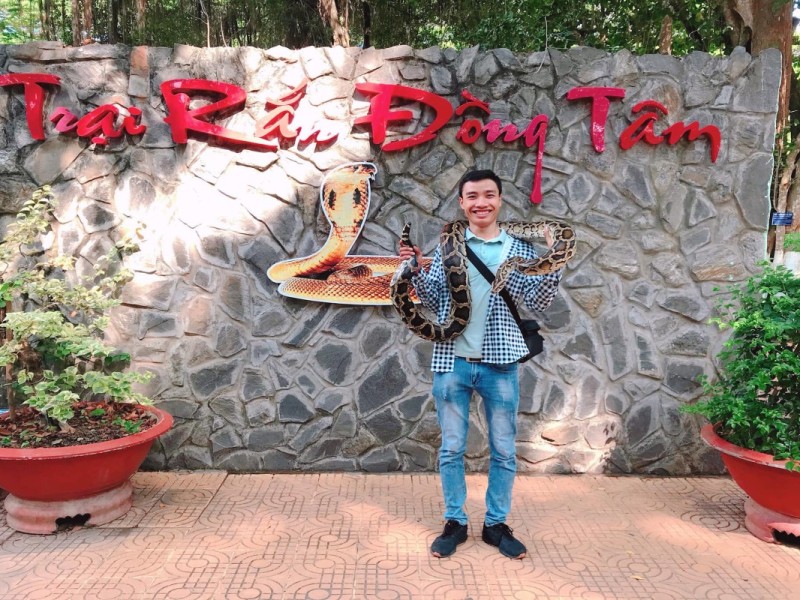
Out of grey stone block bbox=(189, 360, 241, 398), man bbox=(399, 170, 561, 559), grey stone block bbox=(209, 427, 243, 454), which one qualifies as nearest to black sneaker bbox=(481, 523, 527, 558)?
man bbox=(399, 170, 561, 559)

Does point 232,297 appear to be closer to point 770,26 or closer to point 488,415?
point 488,415

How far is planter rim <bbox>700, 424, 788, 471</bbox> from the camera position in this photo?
3168 millimetres

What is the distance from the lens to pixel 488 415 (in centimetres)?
312

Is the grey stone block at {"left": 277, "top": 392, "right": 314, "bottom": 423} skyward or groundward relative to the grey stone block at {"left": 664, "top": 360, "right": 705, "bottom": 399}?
groundward

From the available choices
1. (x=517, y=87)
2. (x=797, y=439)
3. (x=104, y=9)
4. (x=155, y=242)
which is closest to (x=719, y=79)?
(x=517, y=87)

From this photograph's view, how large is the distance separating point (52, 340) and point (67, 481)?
1148 millimetres

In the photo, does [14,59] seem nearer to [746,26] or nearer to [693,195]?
[693,195]

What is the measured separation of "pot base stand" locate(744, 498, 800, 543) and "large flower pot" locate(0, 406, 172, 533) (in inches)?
138

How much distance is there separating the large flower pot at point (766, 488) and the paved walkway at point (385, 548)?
11 cm

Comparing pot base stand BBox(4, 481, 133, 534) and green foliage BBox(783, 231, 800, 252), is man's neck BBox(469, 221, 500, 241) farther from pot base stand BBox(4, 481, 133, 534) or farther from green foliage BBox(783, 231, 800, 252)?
green foliage BBox(783, 231, 800, 252)

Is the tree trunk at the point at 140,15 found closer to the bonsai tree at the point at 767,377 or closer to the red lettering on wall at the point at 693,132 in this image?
the red lettering on wall at the point at 693,132

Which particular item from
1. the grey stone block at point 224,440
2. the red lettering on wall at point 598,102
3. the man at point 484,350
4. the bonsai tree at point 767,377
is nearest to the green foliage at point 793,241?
the red lettering on wall at point 598,102

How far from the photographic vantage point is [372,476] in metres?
4.27

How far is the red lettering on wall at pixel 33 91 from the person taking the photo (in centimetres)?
401
